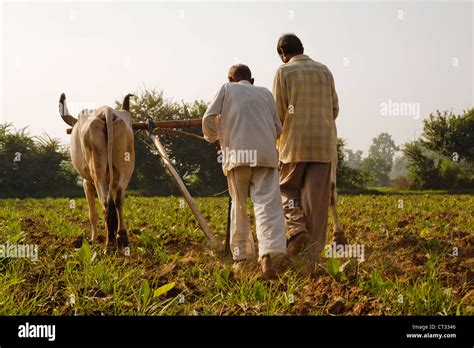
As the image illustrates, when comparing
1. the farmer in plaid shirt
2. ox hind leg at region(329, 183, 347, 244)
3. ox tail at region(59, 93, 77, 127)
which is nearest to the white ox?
ox tail at region(59, 93, 77, 127)

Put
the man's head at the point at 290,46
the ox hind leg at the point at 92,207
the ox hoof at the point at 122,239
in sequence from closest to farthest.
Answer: the man's head at the point at 290,46 → the ox hoof at the point at 122,239 → the ox hind leg at the point at 92,207

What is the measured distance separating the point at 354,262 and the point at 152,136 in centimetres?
307

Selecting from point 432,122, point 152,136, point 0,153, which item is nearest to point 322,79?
point 152,136

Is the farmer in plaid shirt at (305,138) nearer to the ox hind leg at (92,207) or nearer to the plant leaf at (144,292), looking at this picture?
the plant leaf at (144,292)

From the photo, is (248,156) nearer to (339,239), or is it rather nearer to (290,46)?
(290,46)

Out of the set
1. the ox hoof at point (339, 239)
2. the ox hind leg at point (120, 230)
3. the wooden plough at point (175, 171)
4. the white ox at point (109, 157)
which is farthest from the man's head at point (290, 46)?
the ox hind leg at point (120, 230)

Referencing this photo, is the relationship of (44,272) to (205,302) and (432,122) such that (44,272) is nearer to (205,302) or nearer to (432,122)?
(205,302)

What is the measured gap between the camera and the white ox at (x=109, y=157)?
236 inches

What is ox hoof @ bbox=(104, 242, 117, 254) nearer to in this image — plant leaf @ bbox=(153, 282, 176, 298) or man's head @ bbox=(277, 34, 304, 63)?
plant leaf @ bbox=(153, 282, 176, 298)

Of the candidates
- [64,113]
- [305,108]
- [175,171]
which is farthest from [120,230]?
[305,108]

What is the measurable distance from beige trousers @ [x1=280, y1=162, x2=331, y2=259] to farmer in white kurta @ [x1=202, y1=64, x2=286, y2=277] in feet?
2.69

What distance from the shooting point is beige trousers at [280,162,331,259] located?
5.61 metres

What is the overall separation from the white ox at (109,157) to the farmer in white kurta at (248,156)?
1.66 meters
